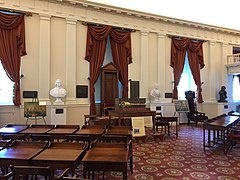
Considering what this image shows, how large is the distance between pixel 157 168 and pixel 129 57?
6.04m

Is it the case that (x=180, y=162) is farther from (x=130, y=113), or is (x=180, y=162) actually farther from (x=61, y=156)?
(x=61, y=156)

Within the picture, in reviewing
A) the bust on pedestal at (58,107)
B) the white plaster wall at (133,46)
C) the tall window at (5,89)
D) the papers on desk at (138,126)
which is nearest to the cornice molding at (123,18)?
the white plaster wall at (133,46)

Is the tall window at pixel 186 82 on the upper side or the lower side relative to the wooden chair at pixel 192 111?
upper

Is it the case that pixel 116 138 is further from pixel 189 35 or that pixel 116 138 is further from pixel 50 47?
pixel 189 35

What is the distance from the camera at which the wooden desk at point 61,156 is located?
2730mm

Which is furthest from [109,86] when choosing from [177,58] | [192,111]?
[192,111]

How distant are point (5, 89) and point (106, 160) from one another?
6419 mm

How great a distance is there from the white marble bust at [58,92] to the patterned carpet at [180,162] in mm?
3221

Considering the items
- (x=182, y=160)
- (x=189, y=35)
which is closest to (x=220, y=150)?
(x=182, y=160)

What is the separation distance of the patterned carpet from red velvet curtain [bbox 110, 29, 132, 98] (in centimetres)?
352

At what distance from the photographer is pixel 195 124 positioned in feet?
35.1

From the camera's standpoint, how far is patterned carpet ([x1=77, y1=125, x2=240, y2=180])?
4.07 m

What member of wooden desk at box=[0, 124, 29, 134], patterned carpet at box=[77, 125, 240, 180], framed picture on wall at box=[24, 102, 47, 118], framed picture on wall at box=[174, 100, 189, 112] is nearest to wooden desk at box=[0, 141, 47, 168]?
patterned carpet at box=[77, 125, 240, 180]

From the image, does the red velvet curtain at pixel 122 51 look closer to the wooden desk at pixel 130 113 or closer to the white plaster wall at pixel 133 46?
the white plaster wall at pixel 133 46
